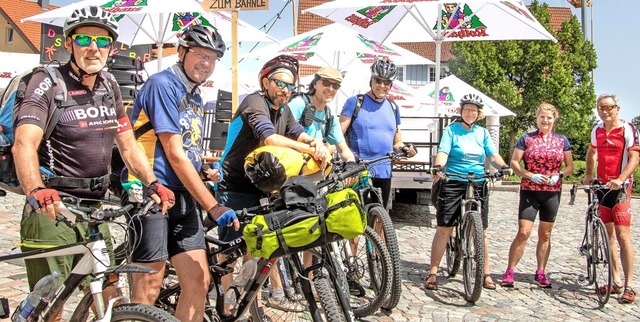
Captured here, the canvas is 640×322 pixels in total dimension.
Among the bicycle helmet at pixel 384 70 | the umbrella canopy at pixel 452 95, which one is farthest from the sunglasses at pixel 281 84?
the umbrella canopy at pixel 452 95

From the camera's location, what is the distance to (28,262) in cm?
355

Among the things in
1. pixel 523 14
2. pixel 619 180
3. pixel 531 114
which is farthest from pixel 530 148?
pixel 531 114

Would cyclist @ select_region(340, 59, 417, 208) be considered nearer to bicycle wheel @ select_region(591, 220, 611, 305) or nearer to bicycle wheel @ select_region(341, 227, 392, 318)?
bicycle wheel @ select_region(341, 227, 392, 318)

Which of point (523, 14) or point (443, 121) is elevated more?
point (523, 14)


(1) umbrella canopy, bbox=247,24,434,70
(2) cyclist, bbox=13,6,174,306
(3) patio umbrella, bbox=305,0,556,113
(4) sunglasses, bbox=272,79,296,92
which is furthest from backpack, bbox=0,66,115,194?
(1) umbrella canopy, bbox=247,24,434,70

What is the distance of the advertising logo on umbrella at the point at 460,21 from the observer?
→ 12.8 m

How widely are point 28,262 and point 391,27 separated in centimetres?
1128

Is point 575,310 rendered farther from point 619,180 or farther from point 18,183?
point 18,183

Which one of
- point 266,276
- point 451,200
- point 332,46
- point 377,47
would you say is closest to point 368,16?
point 377,47

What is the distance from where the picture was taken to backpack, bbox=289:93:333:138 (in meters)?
5.47

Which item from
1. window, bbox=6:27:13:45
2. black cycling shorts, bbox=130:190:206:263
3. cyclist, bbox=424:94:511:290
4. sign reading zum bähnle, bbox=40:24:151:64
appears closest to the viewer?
black cycling shorts, bbox=130:190:206:263

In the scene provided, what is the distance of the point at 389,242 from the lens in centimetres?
566

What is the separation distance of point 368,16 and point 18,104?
1042 centimetres

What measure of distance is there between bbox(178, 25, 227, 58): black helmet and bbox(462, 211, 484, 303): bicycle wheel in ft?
11.1
